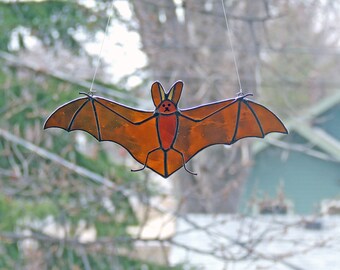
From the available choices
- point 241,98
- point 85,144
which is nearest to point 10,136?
point 85,144

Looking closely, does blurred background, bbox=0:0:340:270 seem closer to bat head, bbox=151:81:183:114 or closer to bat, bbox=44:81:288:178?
bat, bbox=44:81:288:178

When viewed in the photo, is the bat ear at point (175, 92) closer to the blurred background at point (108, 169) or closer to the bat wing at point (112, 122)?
the bat wing at point (112, 122)

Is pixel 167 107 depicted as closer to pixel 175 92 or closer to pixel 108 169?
pixel 175 92

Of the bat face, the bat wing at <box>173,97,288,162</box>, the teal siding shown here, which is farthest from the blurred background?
the teal siding

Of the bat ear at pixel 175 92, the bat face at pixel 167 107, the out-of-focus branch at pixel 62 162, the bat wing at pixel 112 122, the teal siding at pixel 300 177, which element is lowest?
Result: the bat wing at pixel 112 122

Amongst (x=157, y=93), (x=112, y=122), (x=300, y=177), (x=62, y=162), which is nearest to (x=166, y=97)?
(x=157, y=93)

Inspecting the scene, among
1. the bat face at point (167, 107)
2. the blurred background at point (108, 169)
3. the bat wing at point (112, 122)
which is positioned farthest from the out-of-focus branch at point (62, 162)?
the bat face at point (167, 107)

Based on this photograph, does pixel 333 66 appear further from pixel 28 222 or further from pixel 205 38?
pixel 28 222
